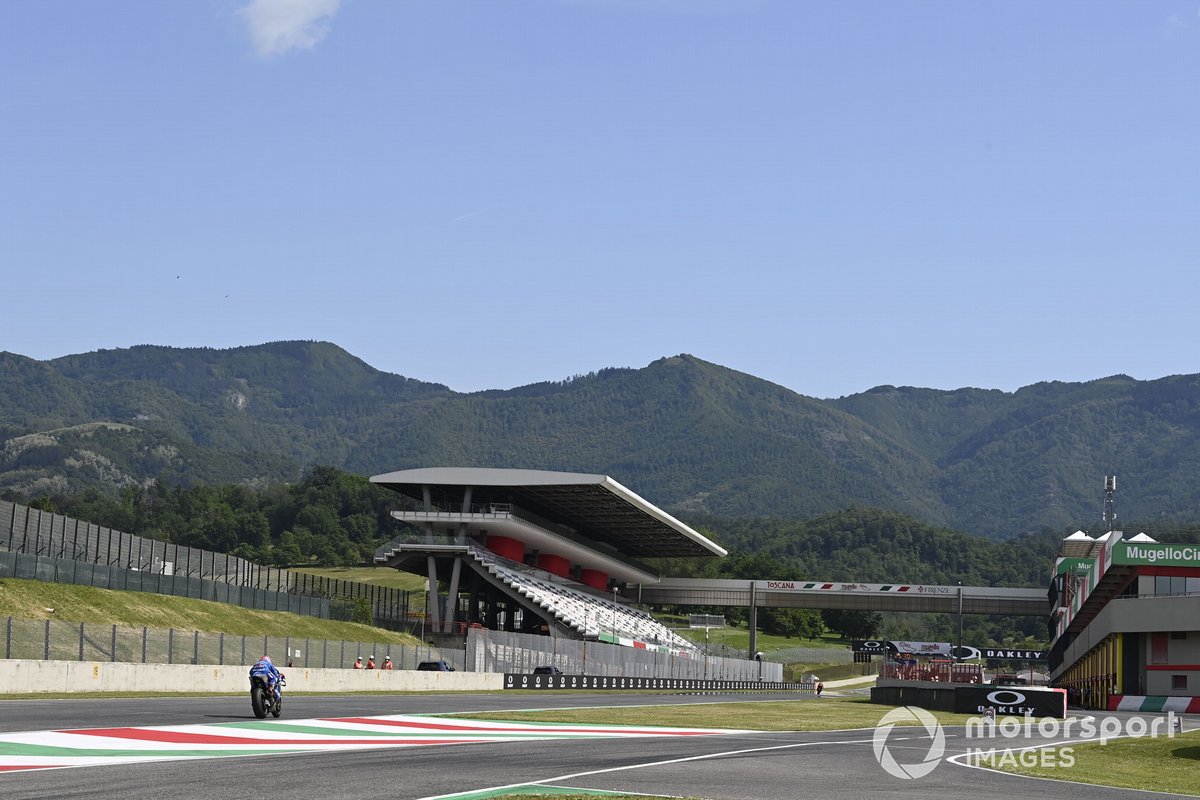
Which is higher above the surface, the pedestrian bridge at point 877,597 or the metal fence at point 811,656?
the pedestrian bridge at point 877,597

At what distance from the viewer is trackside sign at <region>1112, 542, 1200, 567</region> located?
203 ft

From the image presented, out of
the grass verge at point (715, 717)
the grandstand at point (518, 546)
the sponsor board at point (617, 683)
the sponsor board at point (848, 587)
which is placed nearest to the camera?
the grass verge at point (715, 717)

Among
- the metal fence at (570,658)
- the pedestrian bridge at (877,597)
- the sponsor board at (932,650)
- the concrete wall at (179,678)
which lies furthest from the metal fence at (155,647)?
the sponsor board at (932,650)

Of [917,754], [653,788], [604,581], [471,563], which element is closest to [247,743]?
[653,788]

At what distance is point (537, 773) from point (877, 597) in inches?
4757

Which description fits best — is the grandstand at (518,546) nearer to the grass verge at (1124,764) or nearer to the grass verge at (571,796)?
the grass verge at (1124,764)

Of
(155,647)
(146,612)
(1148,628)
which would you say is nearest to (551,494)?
(146,612)

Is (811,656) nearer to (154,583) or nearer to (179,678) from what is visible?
(154,583)

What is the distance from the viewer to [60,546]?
63.4m

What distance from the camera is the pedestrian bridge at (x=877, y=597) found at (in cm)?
13438

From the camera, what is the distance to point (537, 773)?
1936cm

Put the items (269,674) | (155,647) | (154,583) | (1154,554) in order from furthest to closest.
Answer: (154,583) → (1154,554) → (155,647) → (269,674)

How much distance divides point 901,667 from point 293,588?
113 feet

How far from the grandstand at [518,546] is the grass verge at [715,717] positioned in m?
47.6
